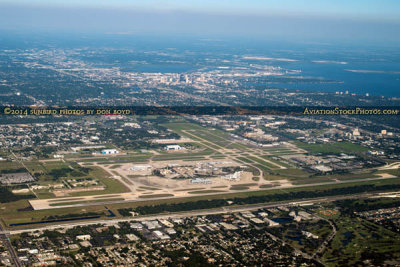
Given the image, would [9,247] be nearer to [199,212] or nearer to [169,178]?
[199,212]

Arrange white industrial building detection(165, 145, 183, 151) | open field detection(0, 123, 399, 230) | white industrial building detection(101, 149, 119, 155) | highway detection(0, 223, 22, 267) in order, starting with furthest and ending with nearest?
white industrial building detection(165, 145, 183, 151) → white industrial building detection(101, 149, 119, 155) → open field detection(0, 123, 399, 230) → highway detection(0, 223, 22, 267)

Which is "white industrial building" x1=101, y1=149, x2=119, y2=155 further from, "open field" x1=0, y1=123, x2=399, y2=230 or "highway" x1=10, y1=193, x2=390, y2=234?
"highway" x1=10, y1=193, x2=390, y2=234

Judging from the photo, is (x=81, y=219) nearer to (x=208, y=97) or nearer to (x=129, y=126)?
(x=129, y=126)

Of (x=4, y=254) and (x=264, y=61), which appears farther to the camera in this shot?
(x=264, y=61)

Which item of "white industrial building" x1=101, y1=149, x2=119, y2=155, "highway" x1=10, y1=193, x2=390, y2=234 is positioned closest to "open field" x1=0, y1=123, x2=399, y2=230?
"white industrial building" x1=101, y1=149, x2=119, y2=155

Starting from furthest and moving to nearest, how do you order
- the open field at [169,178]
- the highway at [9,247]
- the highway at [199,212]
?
the open field at [169,178] → the highway at [199,212] → the highway at [9,247]

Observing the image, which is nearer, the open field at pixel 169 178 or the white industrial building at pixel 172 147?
the open field at pixel 169 178

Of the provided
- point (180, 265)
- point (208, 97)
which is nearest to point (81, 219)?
point (180, 265)

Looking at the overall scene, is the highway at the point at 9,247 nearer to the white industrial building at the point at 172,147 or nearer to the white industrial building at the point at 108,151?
the white industrial building at the point at 108,151

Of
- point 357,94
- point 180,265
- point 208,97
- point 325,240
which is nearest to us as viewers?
point 180,265

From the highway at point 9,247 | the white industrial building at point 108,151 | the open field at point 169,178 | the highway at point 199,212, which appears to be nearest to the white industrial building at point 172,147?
the open field at point 169,178

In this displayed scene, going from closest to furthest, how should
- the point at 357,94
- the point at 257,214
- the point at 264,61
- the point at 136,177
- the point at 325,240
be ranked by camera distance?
the point at 325,240, the point at 257,214, the point at 136,177, the point at 357,94, the point at 264,61
